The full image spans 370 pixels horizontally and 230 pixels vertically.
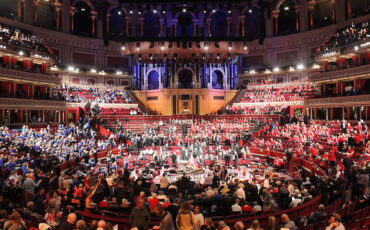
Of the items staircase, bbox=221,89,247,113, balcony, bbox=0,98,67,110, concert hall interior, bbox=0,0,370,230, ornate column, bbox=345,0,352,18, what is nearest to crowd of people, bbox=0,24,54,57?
concert hall interior, bbox=0,0,370,230

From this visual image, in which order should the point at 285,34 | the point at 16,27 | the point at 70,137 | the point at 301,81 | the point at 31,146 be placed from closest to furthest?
the point at 31,146 → the point at 70,137 → the point at 16,27 → the point at 301,81 → the point at 285,34

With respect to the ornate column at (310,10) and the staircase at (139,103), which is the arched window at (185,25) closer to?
the staircase at (139,103)

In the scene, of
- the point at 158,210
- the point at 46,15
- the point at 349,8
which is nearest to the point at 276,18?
the point at 349,8

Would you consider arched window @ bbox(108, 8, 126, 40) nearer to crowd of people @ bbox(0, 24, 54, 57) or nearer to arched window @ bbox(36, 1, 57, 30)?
arched window @ bbox(36, 1, 57, 30)

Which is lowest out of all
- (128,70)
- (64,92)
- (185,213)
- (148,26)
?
(185,213)

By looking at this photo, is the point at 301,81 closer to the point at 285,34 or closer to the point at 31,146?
the point at 285,34

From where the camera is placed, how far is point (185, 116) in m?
35.3

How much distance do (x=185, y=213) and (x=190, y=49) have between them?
28.4m

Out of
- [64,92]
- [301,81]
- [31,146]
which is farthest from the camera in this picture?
[301,81]

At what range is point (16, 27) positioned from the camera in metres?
32.9

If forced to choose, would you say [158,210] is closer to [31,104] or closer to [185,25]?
[31,104]

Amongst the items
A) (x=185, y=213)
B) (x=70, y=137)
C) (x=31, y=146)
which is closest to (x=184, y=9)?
(x=70, y=137)

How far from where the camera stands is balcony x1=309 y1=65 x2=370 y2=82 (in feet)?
87.6

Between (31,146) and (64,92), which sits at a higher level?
(64,92)
